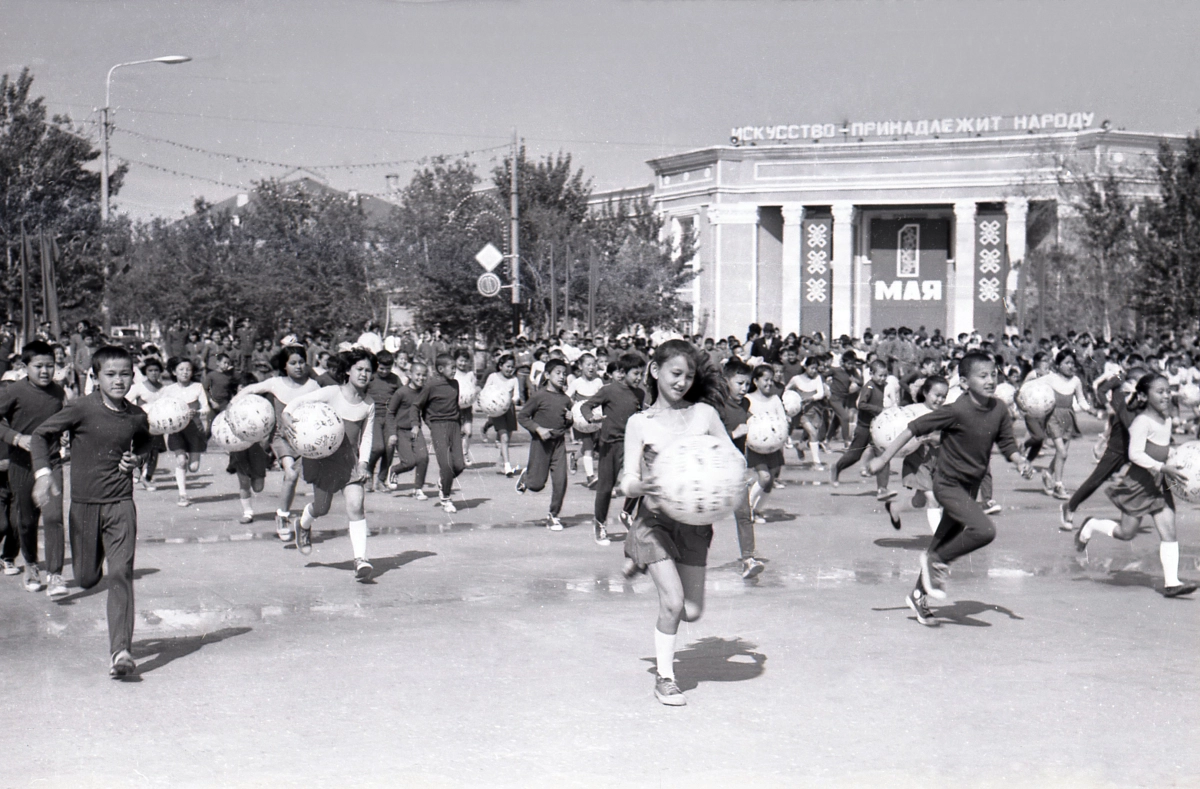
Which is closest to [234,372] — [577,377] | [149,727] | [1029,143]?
[577,377]

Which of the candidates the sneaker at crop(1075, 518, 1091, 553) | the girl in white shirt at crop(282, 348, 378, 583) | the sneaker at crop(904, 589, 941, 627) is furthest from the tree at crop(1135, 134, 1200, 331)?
the girl in white shirt at crop(282, 348, 378, 583)

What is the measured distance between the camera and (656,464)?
19.5ft

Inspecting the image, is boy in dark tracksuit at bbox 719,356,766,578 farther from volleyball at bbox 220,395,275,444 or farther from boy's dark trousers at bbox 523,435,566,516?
volleyball at bbox 220,395,275,444

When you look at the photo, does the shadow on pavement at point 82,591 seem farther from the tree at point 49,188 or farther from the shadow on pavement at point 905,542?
the tree at point 49,188

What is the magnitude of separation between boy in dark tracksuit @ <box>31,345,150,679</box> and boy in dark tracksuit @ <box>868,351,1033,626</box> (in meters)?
4.22

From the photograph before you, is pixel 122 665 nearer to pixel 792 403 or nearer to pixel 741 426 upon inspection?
pixel 741 426

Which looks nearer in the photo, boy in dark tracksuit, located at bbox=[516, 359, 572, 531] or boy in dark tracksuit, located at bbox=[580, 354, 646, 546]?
boy in dark tracksuit, located at bbox=[580, 354, 646, 546]

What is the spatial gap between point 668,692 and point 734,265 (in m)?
51.7

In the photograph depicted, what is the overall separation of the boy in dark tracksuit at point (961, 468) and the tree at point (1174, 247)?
19712mm

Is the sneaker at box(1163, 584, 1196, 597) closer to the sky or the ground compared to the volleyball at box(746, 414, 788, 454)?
closer to the ground

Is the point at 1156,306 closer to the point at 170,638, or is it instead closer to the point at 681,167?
the point at 170,638

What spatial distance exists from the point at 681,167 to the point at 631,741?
2143 inches

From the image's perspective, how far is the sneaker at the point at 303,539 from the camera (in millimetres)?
10289

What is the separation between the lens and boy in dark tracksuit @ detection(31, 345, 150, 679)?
684 cm
